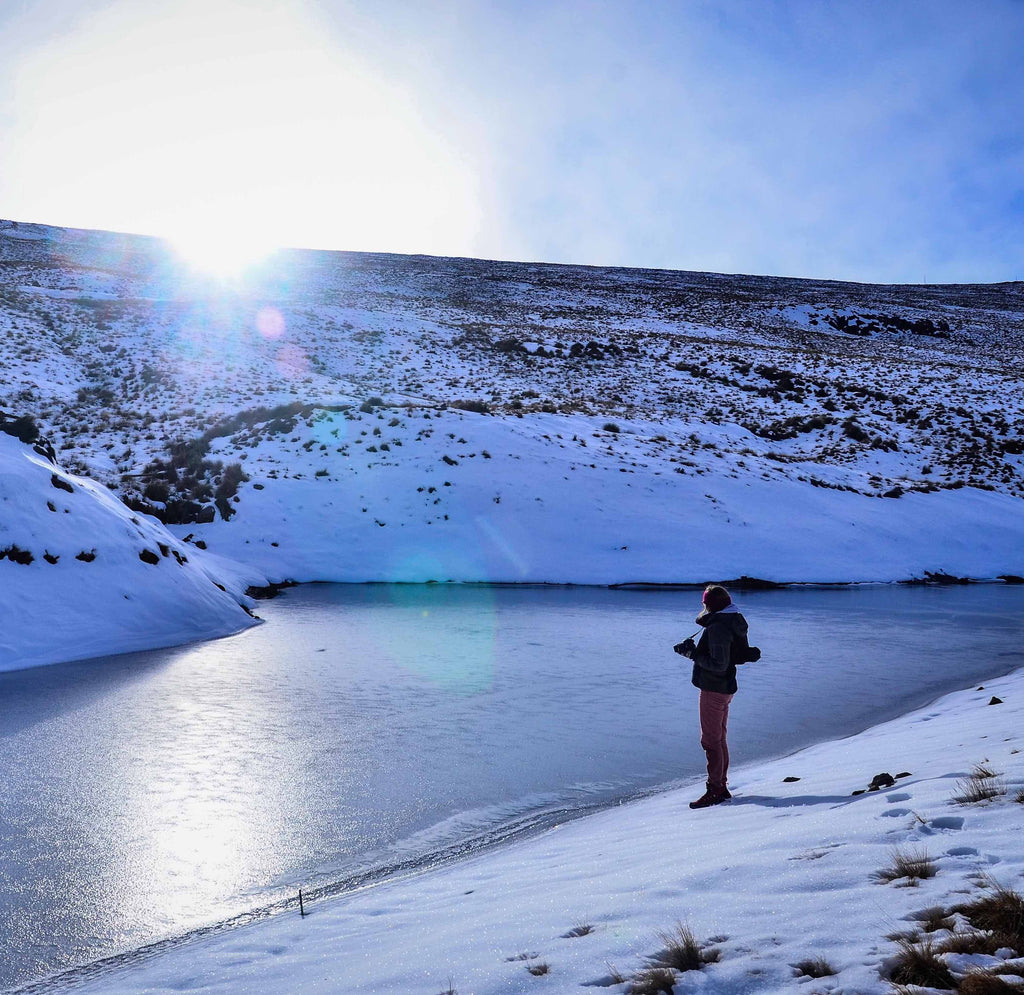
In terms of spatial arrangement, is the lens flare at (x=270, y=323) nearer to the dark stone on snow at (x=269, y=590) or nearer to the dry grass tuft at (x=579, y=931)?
the dark stone on snow at (x=269, y=590)

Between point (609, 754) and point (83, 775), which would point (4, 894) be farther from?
point (609, 754)

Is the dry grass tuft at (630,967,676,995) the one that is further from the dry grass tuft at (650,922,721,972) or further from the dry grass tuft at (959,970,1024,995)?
the dry grass tuft at (959,970,1024,995)

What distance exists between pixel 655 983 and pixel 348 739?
18.7 feet

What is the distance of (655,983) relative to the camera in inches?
118

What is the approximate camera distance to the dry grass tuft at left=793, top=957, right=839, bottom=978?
2.87 metres

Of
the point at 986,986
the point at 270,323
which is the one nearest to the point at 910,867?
the point at 986,986

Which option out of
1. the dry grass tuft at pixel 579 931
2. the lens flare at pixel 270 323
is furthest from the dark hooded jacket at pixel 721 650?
the lens flare at pixel 270 323

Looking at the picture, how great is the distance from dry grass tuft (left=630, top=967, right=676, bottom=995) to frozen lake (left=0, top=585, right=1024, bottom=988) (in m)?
2.79

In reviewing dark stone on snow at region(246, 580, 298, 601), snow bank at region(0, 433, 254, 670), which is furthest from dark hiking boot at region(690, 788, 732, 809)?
dark stone on snow at region(246, 580, 298, 601)

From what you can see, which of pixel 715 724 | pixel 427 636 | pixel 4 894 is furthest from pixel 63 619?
pixel 715 724

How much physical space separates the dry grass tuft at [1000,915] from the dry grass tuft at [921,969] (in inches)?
10.0

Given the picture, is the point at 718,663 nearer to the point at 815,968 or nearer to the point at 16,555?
the point at 815,968

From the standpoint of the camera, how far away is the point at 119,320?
141ft

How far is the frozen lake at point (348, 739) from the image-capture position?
5250 millimetres
